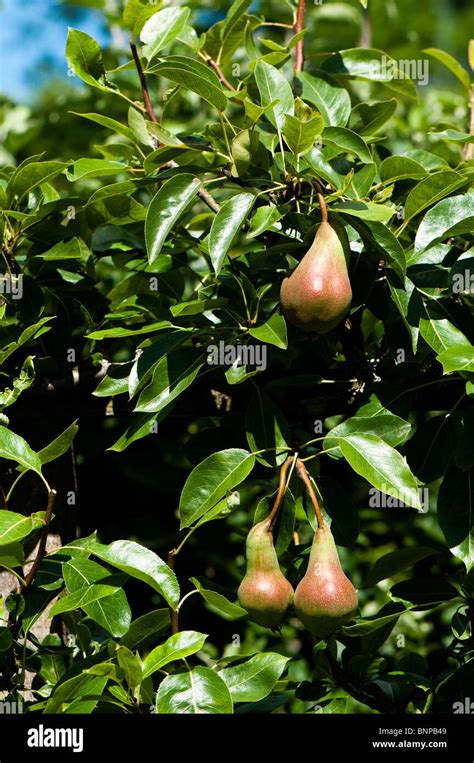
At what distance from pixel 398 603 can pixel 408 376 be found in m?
0.35

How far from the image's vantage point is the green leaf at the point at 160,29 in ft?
4.77

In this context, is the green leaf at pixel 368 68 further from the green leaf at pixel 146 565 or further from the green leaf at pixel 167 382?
the green leaf at pixel 146 565

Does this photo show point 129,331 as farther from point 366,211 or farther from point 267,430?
point 366,211

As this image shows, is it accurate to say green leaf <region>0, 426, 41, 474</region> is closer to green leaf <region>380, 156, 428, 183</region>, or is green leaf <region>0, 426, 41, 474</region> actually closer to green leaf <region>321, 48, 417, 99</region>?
green leaf <region>380, 156, 428, 183</region>

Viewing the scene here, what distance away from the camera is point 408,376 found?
1.35 m

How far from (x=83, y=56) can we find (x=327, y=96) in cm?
41

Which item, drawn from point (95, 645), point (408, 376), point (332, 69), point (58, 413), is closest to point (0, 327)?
point (58, 413)

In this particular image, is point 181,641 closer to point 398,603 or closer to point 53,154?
point 398,603

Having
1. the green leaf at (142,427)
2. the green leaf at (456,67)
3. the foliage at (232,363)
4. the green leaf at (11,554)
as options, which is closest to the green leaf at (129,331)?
the foliage at (232,363)

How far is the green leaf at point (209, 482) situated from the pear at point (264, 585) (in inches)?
2.8

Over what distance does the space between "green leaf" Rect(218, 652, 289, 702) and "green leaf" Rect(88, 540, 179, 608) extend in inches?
6.2

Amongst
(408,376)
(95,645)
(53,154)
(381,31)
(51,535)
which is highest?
(381,31)

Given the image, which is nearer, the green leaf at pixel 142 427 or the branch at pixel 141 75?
the green leaf at pixel 142 427

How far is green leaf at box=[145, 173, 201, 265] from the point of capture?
1217mm
